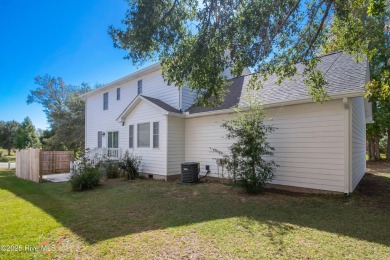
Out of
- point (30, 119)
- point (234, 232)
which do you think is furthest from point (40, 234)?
point (30, 119)

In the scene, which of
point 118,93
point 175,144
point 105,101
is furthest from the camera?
point 105,101

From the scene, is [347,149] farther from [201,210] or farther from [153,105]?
[153,105]

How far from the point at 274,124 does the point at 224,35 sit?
157 inches

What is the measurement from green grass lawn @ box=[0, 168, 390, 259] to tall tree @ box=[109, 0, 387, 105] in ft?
10.6

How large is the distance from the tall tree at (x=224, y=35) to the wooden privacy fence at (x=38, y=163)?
28.3 ft

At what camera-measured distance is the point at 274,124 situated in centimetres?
834

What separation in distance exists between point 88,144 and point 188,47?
14.5 metres

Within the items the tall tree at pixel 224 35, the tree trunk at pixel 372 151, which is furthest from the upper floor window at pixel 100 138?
the tree trunk at pixel 372 151

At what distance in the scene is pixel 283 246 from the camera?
3674 mm

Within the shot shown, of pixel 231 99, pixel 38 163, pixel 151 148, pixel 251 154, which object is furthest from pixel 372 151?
pixel 38 163

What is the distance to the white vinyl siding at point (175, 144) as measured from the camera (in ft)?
35.0

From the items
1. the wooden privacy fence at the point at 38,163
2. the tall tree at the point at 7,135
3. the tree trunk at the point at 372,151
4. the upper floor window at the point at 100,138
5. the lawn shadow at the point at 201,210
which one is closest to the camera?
the lawn shadow at the point at 201,210

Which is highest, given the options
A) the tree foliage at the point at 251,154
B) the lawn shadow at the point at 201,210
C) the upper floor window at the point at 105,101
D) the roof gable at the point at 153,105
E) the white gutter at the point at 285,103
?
the upper floor window at the point at 105,101

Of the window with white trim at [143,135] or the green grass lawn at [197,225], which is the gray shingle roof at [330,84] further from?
the green grass lawn at [197,225]
